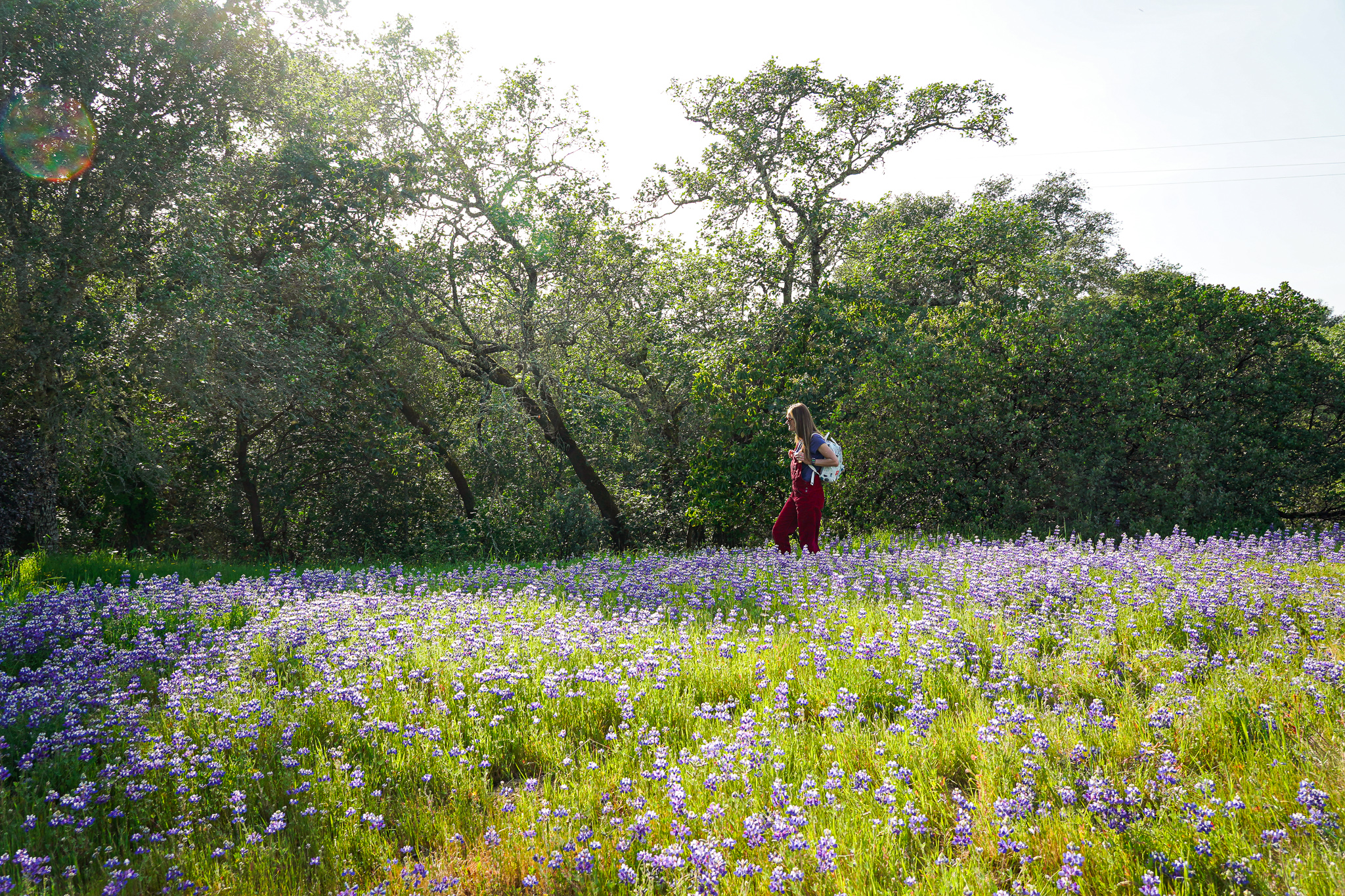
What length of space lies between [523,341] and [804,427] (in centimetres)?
613

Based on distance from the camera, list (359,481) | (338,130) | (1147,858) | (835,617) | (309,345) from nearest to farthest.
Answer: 1. (1147,858)
2. (835,617)
3. (309,345)
4. (338,130)
5. (359,481)

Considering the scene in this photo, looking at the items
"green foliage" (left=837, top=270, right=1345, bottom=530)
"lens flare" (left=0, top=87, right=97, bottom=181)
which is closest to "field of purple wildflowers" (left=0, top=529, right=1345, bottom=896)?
"green foliage" (left=837, top=270, right=1345, bottom=530)

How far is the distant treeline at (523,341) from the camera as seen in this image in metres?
9.80

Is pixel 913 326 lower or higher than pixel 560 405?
higher

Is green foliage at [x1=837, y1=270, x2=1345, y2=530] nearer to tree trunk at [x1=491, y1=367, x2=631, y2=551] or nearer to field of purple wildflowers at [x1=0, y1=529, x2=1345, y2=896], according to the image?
field of purple wildflowers at [x1=0, y1=529, x2=1345, y2=896]

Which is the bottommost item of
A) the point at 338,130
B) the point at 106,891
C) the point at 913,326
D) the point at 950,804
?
the point at 106,891

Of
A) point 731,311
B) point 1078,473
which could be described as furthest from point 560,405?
point 1078,473

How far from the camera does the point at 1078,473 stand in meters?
10.0

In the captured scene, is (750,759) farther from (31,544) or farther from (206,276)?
(31,544)

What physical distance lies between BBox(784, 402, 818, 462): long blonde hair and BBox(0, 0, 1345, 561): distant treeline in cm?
282

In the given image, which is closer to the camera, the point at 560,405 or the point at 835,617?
the point at 835,617

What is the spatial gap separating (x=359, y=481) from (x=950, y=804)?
48.9 ft

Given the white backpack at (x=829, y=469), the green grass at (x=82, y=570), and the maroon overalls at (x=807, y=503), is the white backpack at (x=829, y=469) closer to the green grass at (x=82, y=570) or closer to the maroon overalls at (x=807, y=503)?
the maroon overalls at (x=807, y=503)

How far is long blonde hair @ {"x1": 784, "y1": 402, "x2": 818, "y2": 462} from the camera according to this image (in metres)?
8.80
